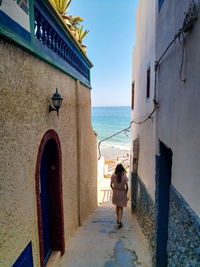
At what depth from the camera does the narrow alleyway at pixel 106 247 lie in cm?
444

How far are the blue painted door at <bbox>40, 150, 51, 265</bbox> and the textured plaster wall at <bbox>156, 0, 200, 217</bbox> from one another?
7.94ft

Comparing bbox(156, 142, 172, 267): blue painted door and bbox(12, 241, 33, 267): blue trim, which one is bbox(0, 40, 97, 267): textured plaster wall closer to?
bbox(12, 241, 33, 267): blue trim

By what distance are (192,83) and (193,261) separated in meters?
1.99

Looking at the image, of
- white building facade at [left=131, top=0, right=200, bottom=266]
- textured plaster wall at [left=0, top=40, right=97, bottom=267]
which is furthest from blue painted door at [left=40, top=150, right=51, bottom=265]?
white building facade at [left=131, top=0, right=200, bottom=266]

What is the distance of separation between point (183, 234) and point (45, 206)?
276 centimetres

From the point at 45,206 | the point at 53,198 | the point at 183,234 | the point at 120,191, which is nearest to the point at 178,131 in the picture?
the point at 183,234

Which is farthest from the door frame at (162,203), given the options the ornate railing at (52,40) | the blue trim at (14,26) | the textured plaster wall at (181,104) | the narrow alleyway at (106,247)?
the blue trim at (14,26)

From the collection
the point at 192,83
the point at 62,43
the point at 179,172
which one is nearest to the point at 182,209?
the point at 179,172

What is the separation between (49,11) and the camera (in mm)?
3715

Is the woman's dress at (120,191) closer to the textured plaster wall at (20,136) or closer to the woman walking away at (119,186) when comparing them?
the woman walking away at (119,186)

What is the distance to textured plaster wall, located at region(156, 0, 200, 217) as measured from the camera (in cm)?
238

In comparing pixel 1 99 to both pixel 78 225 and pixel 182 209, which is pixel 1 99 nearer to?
pixel 182 209

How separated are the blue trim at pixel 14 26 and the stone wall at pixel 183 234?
2964mm

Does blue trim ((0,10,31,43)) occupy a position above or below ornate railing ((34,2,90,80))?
below
